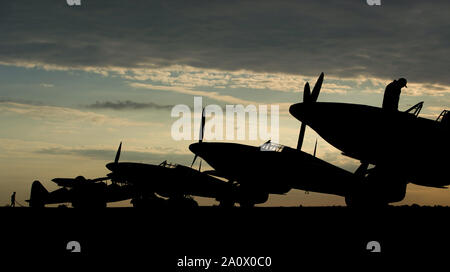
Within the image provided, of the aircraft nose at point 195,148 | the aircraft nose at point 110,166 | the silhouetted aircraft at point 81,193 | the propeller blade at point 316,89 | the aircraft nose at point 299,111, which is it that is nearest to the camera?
the aircraft nose at point 299,111

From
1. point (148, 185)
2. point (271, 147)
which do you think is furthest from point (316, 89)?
point (148, 185)

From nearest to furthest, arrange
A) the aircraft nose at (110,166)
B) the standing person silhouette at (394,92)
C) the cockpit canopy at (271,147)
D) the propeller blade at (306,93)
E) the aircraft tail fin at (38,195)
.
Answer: the standing person silhouette at (394,92) < the cockpit canopy at (271,147) < the propeller blade at (306,93) < the aircraft nose at (110,166) < the aircraft tail fin at (38,195)

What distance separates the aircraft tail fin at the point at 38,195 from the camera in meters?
53.7

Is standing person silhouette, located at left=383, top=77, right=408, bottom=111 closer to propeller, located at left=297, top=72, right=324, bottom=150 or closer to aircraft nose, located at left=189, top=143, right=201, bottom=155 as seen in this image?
propeller, located at left=297, top=72, right=324, bottom=150

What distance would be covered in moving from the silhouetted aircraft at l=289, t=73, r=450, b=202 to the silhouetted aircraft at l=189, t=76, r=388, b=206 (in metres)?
9.17

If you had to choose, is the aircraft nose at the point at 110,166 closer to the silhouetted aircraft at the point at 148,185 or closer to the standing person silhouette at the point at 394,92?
the silhouetted aircraft at the point at 148,185

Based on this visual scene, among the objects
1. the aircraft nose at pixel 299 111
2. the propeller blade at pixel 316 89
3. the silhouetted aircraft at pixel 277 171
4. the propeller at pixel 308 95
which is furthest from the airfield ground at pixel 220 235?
the propeller blade at pixel 316 89

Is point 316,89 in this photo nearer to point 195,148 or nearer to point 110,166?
point 195,148

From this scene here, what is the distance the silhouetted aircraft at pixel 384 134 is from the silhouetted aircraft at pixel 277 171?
917 centimetres

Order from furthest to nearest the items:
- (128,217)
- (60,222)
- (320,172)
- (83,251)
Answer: (320,172)
(128,217)
(60,222)
(83,251)

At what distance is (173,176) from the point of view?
147ft
